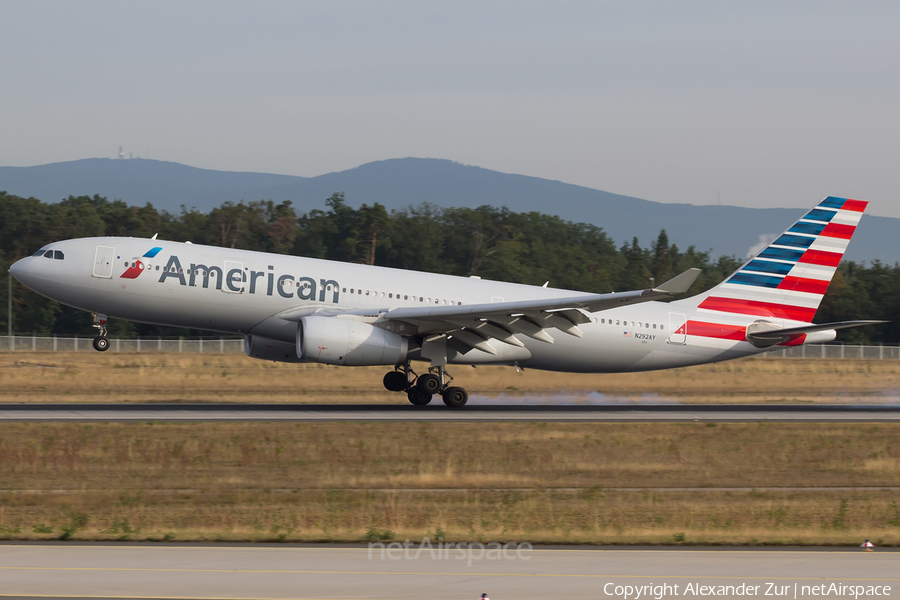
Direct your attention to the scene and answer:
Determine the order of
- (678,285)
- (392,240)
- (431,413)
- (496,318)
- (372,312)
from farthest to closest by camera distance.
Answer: (392,240)
(372,312)
(496,318)
(431,413)
(678,285)

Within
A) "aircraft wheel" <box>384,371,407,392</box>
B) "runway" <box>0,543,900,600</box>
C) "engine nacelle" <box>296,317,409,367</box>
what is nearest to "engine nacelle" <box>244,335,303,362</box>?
"engine nacelle" <box>296,317,409,367</box>

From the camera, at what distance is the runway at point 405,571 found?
34.7 feet

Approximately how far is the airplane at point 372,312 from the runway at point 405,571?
12.8 meters

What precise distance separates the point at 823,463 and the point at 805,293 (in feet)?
40.3

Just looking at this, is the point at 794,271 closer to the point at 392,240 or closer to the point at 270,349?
the point at 270,349

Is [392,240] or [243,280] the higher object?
[392,240]

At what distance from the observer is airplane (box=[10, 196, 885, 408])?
27.0m

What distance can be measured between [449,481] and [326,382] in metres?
18.6

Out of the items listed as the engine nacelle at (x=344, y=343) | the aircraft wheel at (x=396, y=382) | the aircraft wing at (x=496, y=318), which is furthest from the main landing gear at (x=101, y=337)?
the aircraft wheel at (x=396, y=382)

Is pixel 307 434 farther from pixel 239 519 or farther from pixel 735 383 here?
pixel 735 383

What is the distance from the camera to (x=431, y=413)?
2702cm

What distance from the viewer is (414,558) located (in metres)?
12.5

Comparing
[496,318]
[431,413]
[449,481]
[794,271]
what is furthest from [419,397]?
[794,271]

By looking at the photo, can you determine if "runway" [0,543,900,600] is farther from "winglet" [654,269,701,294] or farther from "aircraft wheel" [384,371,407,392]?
"aircraft wheel" [384,371,407,392]
